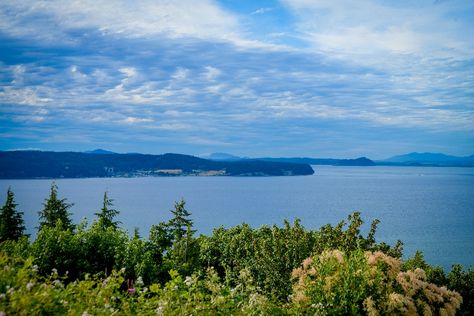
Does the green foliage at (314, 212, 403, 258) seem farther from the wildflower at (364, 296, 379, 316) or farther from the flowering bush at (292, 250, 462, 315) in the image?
the wildflower at (364, 296, 379, 316)

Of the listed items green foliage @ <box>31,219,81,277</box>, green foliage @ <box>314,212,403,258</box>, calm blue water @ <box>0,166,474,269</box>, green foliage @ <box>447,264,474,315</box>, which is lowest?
calm blue water @ <box>0,166,474,269</box>

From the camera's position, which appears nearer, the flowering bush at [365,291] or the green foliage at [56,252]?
the flowering bush at [365,291]

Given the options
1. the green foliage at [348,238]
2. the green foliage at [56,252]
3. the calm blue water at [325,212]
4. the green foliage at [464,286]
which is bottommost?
the calm blue water at [325,212]

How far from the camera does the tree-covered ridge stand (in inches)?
244

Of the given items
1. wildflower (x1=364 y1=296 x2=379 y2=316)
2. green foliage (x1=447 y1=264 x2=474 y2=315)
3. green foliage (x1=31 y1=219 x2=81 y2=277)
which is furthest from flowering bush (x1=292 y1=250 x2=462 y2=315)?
green foliage (x1=31 y1=219 x2=81 y2=277)

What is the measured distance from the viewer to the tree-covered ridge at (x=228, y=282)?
6.19 meters

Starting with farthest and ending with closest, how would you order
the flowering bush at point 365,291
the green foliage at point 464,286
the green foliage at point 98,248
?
the green foliage at point 464,286
the green foliage at point 98,248
the flowering bush at point 365,291

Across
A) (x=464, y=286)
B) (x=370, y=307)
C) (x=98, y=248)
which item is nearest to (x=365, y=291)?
(x=370, y=307)

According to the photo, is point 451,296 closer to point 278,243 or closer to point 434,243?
point 278,243

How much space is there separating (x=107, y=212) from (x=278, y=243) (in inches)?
867

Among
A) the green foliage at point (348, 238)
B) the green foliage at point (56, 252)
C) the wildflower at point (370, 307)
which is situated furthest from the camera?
the green foliage at point (56, 252)

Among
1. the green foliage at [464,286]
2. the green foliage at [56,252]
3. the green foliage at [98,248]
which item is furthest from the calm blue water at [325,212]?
the green foliage at [56,252]

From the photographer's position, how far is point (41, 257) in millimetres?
16344

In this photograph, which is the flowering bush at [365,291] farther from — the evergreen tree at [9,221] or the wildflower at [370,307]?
the evergreen tree at [9,221]
